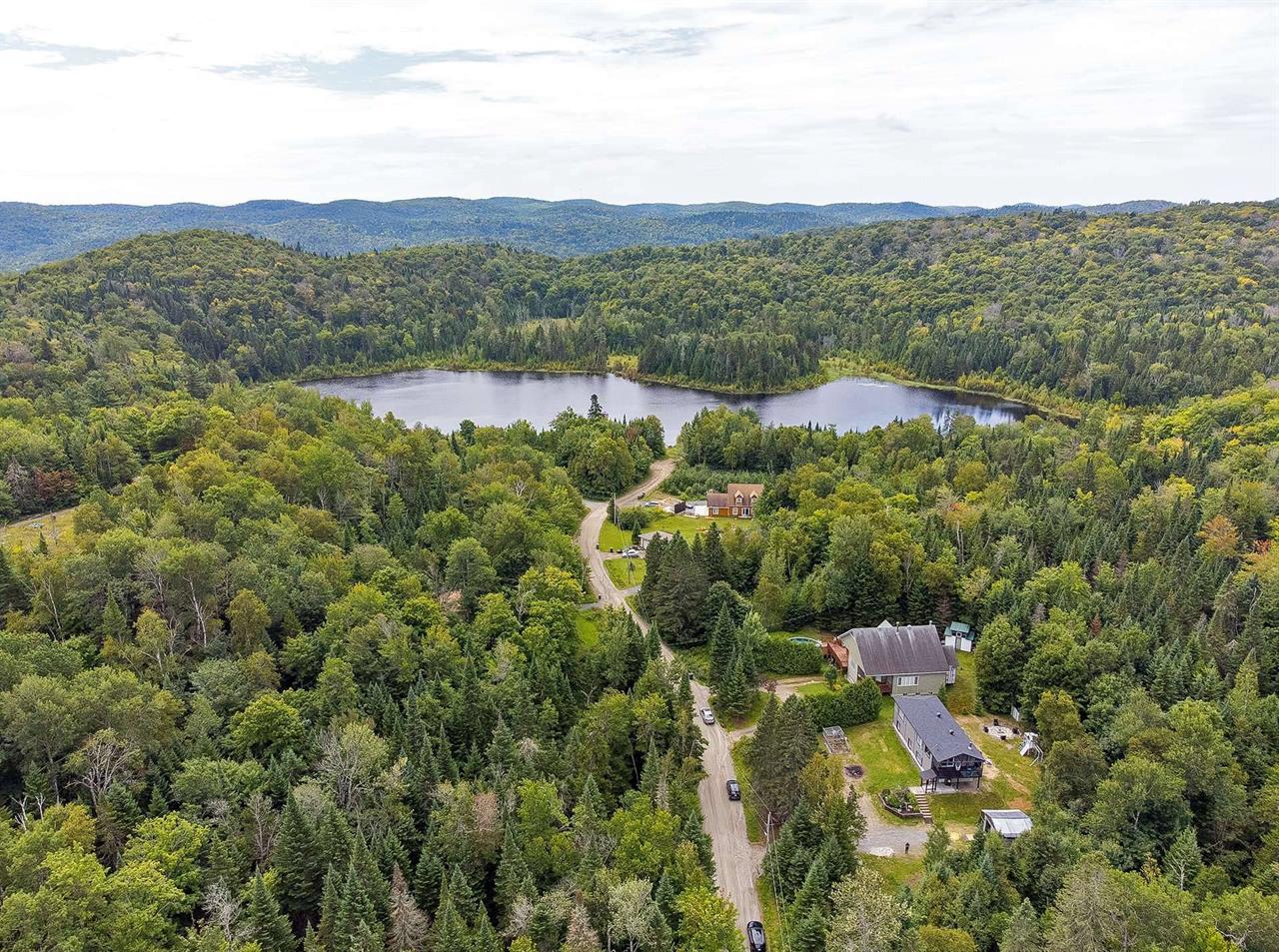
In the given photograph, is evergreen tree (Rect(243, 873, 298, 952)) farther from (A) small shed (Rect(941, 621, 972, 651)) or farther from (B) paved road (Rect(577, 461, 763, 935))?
(A) small shed (Rect(941, 621, 972, 651))

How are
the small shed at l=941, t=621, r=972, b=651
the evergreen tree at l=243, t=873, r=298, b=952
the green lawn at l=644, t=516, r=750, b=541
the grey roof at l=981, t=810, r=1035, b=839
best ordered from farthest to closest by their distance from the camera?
1. the green lawn at l=644, t=516, r=750, b=541
2. the small shed at l=941, t=621, r=972, b=651
3. the grey roof at l=981, t=810, r=1035, b=839
4. the evergreen tree at l=243, t=873, r=298, b=952

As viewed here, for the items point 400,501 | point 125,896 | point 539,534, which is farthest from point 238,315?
point 125,896

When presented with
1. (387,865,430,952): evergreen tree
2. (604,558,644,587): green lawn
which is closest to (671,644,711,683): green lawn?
(604,558,644,587): green lawn

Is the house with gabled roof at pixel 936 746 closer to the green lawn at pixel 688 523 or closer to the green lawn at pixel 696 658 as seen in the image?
the green lawn at pixel 696 658

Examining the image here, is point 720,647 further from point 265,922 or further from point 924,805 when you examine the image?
point 265,922

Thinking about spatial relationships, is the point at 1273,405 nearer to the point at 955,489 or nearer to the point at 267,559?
the point at 955,489

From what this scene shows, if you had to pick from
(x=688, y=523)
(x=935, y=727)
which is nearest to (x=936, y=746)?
(x=935, y=727)
